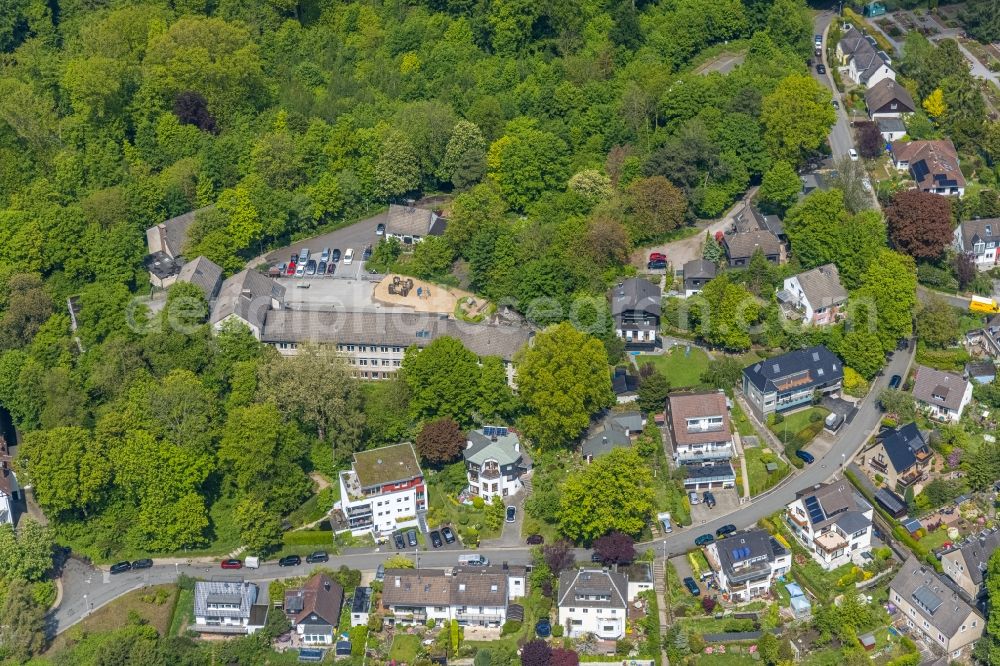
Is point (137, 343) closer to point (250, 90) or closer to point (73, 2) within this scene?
point (250, 90)

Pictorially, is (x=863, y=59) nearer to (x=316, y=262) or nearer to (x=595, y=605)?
(x=316, y=262)

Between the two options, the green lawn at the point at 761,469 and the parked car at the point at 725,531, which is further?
the green lawn at the point at 761,469

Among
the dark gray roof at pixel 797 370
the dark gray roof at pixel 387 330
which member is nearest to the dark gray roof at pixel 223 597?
the dark gray roof at pixel 387 330

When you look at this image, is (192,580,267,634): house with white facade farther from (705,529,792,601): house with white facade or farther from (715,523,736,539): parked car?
(715,523,736,539): parked car

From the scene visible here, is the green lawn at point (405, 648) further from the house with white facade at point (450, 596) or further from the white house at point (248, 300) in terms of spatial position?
the white house at point (248, 300)

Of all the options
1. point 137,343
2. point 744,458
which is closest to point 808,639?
point 744,458

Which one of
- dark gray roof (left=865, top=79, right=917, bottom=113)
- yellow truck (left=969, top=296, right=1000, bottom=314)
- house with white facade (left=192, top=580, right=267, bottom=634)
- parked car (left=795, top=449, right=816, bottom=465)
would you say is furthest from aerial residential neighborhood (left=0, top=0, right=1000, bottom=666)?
yellow truck (left=969, top=296, right=1000, bottom=314)

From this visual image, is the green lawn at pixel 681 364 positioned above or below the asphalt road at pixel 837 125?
below
